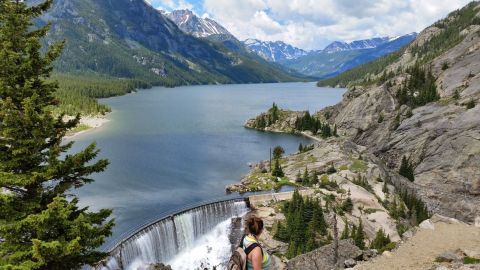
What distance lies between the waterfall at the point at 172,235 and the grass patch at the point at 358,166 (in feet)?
90.0

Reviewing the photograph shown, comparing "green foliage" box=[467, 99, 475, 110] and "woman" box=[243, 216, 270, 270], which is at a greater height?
"green foliage" box=[467, 99, 475, 110]

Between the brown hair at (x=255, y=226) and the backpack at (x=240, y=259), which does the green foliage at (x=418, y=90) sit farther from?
the backpack at (x=240, y=259)

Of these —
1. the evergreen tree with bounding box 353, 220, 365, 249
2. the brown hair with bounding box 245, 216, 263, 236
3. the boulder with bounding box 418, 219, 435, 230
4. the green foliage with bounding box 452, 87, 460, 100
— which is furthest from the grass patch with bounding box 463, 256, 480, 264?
the green foliage with bounding box 452, 87, 460, 100

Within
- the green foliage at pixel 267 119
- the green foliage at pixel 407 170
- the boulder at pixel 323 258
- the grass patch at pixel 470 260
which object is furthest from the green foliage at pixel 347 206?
the green foliage at pixel 267 119

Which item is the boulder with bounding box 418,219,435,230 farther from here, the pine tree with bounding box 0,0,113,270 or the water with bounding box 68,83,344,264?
the water with bounding box 68,83,344,264

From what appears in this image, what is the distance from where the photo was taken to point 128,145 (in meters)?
122

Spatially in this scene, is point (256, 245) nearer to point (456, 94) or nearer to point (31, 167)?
point (31, 167)

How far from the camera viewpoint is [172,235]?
5722cm

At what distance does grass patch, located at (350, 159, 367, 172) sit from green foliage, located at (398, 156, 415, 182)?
1424 cm

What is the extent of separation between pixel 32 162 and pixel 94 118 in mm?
169439

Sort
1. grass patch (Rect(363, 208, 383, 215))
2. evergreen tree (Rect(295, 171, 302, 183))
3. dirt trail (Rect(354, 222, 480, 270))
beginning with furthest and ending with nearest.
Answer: evergreen tree (Rect(295, 171, 302, 183)), grass patch (Rect(363, 208, 383, 215)), dirt trail (Rect(354, 222, 480, 270))

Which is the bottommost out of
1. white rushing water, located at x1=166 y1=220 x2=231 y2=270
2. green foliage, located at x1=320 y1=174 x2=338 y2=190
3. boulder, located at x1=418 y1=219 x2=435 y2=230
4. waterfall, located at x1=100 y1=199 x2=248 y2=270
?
white rushing water, located at x1=166 y1=220 x2=231 y2=270

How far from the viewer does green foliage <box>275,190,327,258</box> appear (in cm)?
5239

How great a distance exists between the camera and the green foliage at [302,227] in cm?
5239
